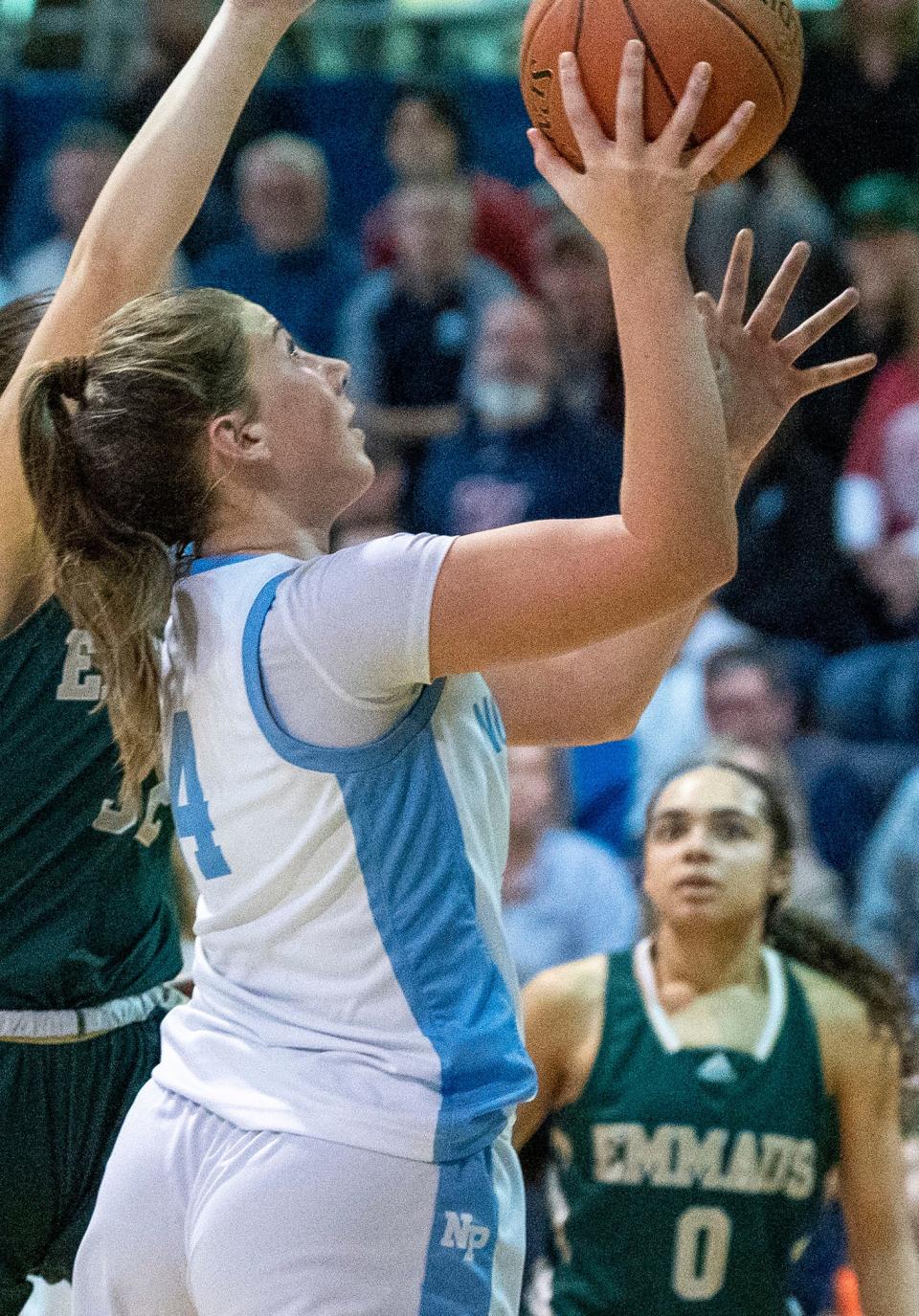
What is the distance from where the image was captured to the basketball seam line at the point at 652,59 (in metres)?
2.17

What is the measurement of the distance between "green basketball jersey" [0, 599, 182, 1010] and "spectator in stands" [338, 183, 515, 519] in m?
4.67

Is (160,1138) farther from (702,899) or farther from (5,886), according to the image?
(702,899)

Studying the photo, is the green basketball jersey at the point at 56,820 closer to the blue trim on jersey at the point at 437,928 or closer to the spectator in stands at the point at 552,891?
the blue trim on jersey at the point at 437,928

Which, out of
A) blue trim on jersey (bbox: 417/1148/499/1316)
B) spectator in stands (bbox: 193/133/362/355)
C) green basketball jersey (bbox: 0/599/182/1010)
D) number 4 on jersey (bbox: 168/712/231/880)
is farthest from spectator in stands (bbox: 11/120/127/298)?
blue trim on jersey (bbox: 417/1148/499/1316)

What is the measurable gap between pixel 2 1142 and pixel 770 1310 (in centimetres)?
175

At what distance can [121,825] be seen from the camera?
2648 millimetres

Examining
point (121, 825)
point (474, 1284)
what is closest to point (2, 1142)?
point (121, 825)

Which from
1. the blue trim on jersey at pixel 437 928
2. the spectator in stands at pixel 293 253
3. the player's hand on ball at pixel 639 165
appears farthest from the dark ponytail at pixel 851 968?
the spectator in stands at pixel 293 253

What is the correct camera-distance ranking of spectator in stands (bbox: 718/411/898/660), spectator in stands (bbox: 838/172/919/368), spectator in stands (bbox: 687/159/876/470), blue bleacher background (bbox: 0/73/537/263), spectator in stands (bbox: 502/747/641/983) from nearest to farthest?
spectator in stands (bbox: 502/747/641/983)
spectator in stands (bbox: 718/411/898/660)
spectator in stands (bbox: 838/172/919/368)
spectator in stands (bbox: 687/159/876/470)
blue bleacher background (bbox: 0/73/537/263)

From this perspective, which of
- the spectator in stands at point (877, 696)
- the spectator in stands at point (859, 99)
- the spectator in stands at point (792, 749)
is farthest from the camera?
the spectator in stands at point (859, 99)

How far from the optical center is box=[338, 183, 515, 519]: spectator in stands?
23.8ft

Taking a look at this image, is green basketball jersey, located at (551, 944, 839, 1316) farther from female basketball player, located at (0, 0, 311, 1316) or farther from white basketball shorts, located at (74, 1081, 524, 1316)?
white basketball shorts, located at (74, 1081, 524, 1316)

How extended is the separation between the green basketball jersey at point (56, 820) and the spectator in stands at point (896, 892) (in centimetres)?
313

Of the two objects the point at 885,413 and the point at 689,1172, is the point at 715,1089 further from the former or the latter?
the point at 885,413
